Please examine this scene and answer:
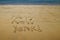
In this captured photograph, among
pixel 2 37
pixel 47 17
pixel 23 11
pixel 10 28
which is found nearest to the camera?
pixel 2 37

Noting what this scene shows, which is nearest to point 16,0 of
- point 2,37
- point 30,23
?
point 30,23

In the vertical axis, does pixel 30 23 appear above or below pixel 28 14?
below

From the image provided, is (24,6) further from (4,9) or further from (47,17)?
(47,17)

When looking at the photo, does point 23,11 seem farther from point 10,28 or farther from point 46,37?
point 46,37

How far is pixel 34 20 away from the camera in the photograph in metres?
1.43

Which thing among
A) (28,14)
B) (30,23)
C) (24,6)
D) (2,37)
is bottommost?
(2,37)

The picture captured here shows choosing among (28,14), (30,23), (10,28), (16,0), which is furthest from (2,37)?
(16,0)

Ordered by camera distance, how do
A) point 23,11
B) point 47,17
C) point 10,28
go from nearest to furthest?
1. point 10,28
2. point 47,17
3. point 23,11

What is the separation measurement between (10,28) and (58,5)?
0.85 meters

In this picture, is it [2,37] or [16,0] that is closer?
[2,37]

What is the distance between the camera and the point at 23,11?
1.60 m

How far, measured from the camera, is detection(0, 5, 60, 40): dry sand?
1.21 m

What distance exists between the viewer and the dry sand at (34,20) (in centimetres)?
121

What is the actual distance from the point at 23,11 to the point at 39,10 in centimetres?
25
